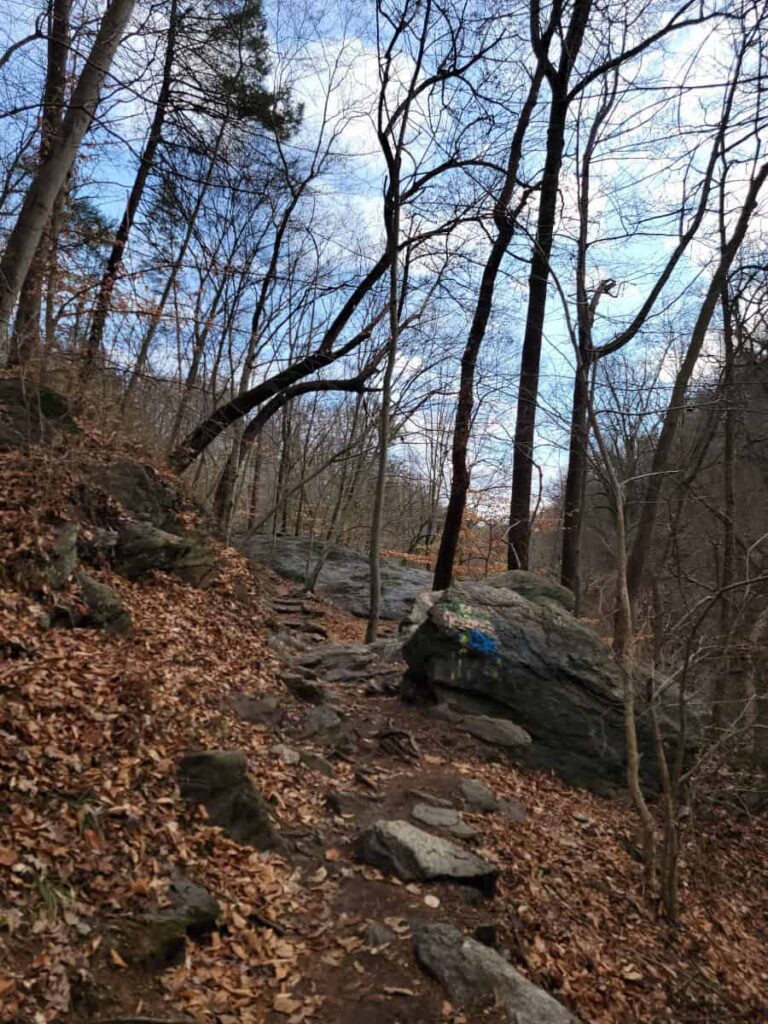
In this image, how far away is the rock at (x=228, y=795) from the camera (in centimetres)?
366

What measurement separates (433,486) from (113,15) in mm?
23074

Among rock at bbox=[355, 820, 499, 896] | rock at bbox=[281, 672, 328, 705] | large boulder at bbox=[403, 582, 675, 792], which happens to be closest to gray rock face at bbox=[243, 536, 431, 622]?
large boulder at bbox=[403, 582, 675, 792]

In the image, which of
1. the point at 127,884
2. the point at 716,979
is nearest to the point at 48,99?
the point at 127,884

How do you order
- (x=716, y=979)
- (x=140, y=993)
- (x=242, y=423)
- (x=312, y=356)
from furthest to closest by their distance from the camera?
(x=242, y=423)
(x=312, y=356)
(x=716, y=979)
(x=140, y=993)

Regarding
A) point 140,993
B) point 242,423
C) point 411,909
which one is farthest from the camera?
point 242,423

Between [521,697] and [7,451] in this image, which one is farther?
[521,697]

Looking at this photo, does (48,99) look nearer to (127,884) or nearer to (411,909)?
(127,884)

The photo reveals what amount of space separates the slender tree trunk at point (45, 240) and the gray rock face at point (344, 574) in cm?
801

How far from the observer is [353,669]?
309 inches

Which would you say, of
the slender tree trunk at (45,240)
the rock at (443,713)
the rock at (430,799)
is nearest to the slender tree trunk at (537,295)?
the rock at (443,713)

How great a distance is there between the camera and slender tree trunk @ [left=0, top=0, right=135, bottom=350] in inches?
234

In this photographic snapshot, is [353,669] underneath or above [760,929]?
above

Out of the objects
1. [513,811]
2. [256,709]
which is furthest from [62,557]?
[513,811]

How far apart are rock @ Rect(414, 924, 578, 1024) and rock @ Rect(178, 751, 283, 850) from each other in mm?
1136
